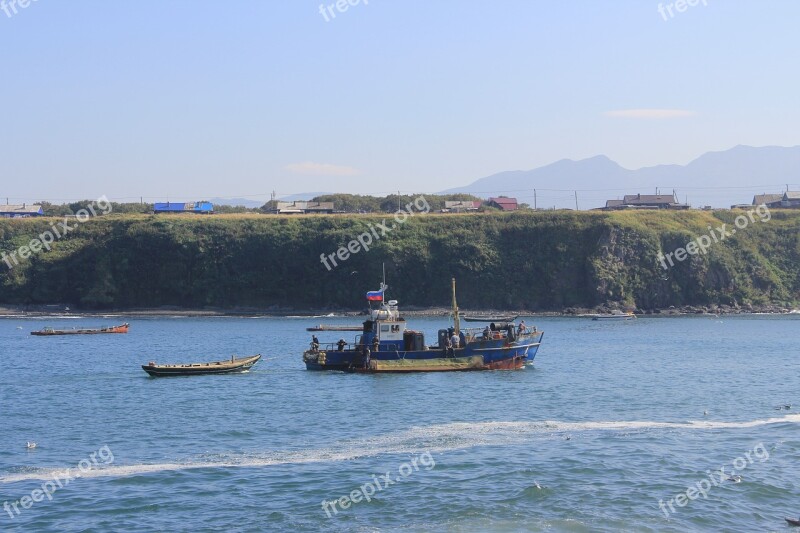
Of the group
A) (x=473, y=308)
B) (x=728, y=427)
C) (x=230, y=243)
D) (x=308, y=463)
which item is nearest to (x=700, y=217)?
(x=473, y=308)

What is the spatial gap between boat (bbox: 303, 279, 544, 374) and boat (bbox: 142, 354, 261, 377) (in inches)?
145

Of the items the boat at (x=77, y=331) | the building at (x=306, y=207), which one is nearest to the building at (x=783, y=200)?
the building at (x=306, y=207)

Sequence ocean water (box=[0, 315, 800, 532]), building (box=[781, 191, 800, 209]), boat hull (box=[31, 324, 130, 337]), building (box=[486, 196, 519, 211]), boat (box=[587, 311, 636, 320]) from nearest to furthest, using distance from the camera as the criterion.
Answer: ocean water (box=[0, 315, 800, 532]) → boat hull (box=[31, 324, 130, 337]) → boat (box=[587, 311, 636, 320]) → building (box=[781, 191, 800, 209]) → building (box=[486, 196, 519, 211])

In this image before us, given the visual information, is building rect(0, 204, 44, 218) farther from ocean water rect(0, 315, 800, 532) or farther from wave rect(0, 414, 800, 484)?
wave rect(0, 414, 800, 484)

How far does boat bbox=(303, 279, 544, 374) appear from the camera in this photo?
53.6 metres

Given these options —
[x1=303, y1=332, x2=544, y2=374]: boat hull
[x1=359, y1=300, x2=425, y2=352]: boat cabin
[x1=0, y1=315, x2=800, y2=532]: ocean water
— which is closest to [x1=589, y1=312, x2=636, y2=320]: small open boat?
[x1=0, y1=315, x2=800, y2=532]: ocean water

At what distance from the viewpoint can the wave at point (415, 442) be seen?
29688 millimetres

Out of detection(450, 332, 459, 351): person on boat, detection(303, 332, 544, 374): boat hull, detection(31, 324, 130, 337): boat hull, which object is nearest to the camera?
detection(303, 332, 544, 374): boat hull

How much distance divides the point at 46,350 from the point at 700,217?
102 m

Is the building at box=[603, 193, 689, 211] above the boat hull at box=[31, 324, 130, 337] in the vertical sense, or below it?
above

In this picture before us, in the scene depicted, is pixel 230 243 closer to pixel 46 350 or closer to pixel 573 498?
pixel 46 350

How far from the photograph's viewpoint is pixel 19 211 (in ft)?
571

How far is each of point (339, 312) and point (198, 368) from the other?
225 feet

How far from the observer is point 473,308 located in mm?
124625
